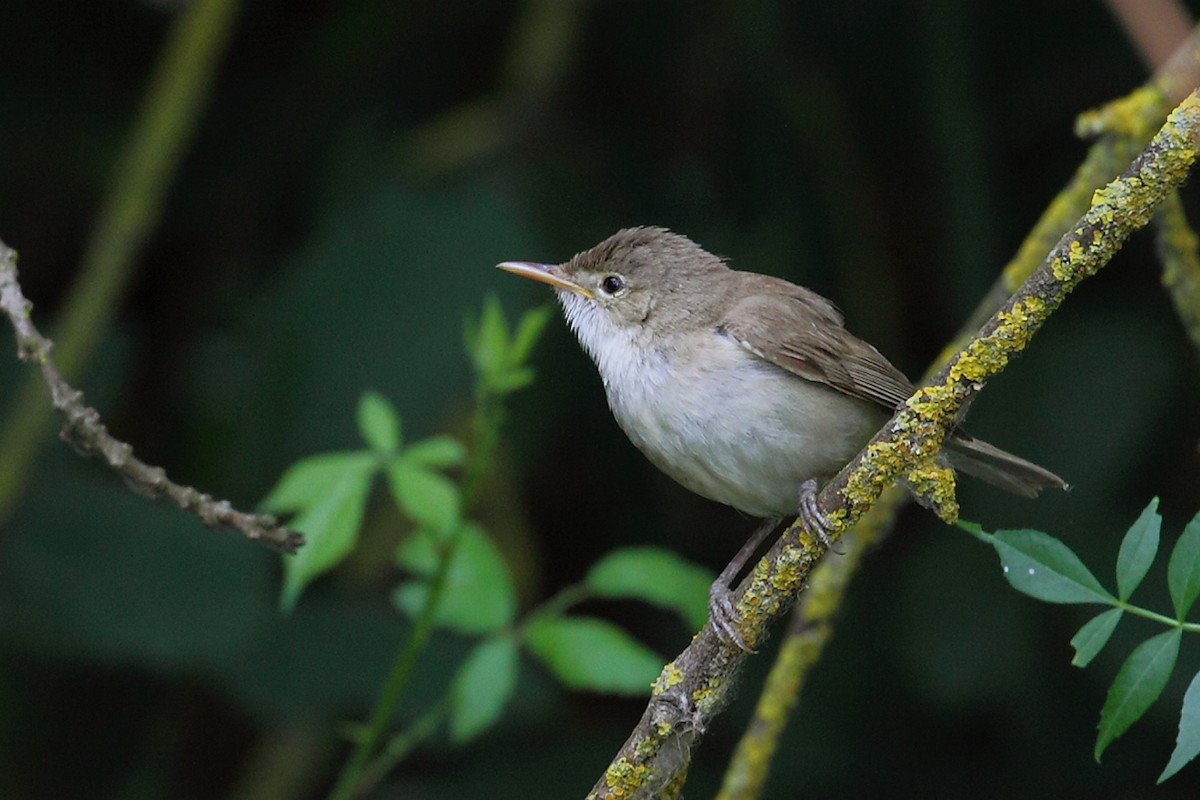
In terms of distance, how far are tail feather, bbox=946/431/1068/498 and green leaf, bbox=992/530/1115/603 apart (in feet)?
3.72

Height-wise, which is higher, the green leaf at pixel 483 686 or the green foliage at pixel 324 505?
the green foliage at pixel 324 505

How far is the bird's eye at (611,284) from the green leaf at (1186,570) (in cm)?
223

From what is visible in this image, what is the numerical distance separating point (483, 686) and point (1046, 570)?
1456mm

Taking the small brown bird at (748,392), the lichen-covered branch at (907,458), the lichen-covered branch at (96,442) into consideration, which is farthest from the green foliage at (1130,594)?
the lichen-covered branch at (96,442)

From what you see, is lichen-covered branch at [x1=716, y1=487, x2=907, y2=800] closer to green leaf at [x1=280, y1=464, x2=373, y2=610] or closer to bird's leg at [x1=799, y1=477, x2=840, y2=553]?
bird's leg at [x1=799, y1=477, x2=840, y2=553]

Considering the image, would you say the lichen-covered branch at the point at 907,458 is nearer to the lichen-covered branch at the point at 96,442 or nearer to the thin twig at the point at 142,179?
the lichen-covered branch at the point at 96,442

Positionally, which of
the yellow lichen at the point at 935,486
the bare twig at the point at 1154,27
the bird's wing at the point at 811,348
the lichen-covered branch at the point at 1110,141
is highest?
the bare twig at the point at 1154,27

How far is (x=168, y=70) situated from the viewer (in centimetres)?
473

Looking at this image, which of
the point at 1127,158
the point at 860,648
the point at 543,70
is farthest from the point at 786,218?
the point at 1127,158

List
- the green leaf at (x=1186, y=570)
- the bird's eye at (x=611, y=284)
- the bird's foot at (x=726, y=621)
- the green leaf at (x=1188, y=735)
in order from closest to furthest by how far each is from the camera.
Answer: the green leaf at (x=1188, y=735) < the green leaf at (x=1186, y=570) < the bird's foot at (x=726, y=621) < the bird's eye at (x=611, y=284)

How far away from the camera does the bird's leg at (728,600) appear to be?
2.38 meters

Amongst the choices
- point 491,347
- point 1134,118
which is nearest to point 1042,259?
point 1134,118

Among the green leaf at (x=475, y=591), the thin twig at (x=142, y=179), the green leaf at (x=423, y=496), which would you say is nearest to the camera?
the green leaf at (x=423, y=496)

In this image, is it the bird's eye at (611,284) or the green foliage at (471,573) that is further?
the bird's eye at (611,284)
